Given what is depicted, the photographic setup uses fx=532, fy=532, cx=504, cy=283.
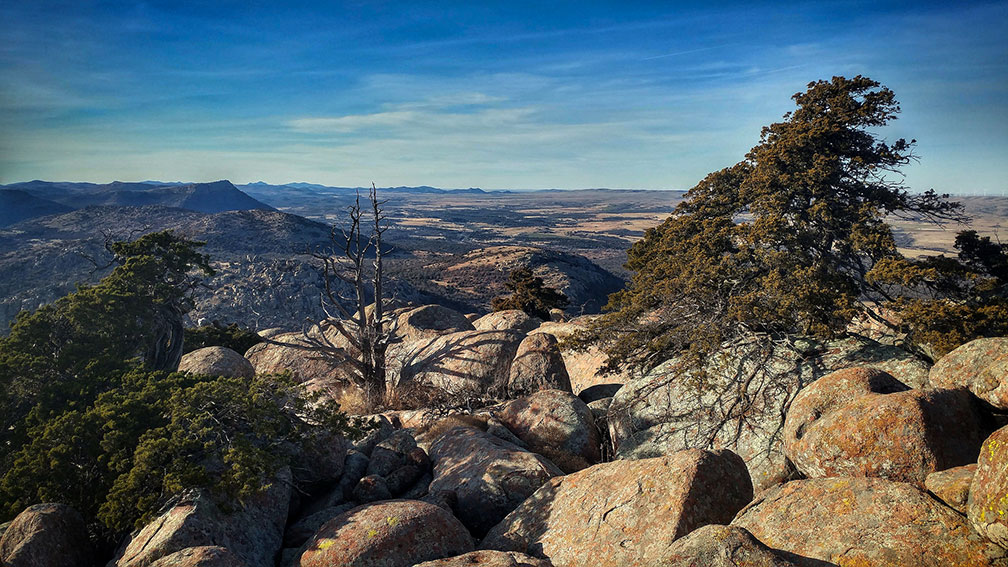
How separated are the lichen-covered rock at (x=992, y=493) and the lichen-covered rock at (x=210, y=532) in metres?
7.14

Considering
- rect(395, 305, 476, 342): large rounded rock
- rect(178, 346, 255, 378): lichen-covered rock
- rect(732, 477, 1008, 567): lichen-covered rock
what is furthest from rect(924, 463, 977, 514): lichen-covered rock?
rect(178, 346, 255, 378): lichen-covered rock

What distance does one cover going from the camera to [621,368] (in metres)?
13.1

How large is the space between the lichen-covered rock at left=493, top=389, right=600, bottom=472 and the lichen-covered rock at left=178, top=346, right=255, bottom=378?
8.66 m

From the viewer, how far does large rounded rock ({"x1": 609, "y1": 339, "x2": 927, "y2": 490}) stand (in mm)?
9070

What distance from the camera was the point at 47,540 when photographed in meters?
6.84

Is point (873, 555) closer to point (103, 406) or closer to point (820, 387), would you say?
point (820, 387)

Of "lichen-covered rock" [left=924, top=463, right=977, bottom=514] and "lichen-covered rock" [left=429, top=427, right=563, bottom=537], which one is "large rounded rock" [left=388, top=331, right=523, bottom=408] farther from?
"lichen-covered rock" [left=924, top=463, right=977, bottom=514]

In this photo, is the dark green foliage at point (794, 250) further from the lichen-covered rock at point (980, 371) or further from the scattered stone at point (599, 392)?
the lichen-covered rock at point (980, 371)

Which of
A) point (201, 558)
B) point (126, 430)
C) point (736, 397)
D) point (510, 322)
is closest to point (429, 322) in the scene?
point (510, 322)

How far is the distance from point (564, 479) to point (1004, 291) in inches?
386

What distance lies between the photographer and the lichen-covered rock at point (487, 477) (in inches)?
307

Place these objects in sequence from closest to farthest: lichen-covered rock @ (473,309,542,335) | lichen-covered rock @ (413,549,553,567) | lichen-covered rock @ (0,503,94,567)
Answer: lichen-covered rock @ (413,549,553,567) < lichen-covered rock @ (0,503,94,567) < lichen-covered rock @ (473,309,542,335)

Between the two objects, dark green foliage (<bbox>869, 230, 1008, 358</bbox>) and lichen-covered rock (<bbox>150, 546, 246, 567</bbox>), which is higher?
dark green foliage (<bbox>869, 230, 1008, 358</bbox>)

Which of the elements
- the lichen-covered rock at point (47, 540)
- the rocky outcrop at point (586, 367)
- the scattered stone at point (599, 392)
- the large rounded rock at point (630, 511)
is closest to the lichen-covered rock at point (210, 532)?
the lichen-covered rock at point (47, 540)
